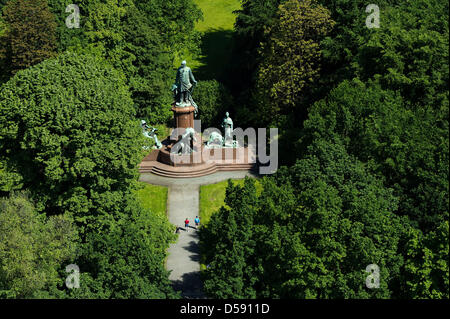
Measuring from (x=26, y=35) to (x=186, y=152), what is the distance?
17913mm

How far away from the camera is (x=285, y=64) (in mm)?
53906

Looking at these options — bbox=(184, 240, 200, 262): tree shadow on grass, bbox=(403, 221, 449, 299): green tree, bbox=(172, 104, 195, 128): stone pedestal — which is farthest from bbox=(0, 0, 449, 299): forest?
bbox=(172, 104, 195, 128): stone pedestal

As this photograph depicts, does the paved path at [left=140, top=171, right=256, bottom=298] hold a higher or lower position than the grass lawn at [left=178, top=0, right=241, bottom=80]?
lower

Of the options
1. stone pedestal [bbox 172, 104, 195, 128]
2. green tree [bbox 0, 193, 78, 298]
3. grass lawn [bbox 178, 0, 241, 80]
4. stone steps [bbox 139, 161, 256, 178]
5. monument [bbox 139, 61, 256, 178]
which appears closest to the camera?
green tree [bbox 0, 193, 78, 298]

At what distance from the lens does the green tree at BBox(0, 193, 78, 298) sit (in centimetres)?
3256

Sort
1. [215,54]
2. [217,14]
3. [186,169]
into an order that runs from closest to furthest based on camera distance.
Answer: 1. [186,169]
2. [215,54]
3. [217,14]

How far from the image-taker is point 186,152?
53812 mm

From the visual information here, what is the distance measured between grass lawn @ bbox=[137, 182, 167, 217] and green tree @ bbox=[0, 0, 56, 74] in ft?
51.4

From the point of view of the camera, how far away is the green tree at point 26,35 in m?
53.8

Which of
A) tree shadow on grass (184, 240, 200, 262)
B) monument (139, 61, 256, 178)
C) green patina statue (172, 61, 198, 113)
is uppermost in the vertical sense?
green patina statue (172, 61, 198, 113)
